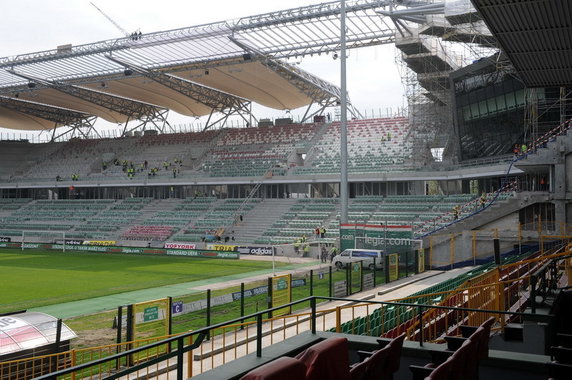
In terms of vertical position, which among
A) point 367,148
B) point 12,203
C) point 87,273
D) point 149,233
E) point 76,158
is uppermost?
point 76,158

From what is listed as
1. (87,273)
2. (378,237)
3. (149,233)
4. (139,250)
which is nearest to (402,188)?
(378,237)

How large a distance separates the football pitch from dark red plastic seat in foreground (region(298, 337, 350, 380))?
18.7 m

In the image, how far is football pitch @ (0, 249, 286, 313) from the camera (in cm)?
2392

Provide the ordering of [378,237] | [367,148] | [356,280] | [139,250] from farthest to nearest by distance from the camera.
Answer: [367,148] < [139,250] < [378,237] < [356,280]

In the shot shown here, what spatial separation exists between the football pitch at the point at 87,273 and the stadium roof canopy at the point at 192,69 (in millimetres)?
17771

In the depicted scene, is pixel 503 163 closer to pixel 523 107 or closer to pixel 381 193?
pixel 523 107

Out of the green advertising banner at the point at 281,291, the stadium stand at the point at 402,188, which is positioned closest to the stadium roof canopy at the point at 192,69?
the stadium stand at the point at 402,188

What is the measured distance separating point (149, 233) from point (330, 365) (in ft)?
155

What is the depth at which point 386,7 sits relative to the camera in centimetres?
3847

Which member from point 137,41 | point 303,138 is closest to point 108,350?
point 137,41

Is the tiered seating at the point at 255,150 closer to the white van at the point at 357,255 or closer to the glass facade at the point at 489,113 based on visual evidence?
the glass facade at the point at 489,113

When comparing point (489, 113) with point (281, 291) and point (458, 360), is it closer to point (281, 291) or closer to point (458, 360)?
point (281, 291)

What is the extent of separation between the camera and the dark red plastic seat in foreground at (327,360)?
509 centimetres

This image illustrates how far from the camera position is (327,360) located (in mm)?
5230
